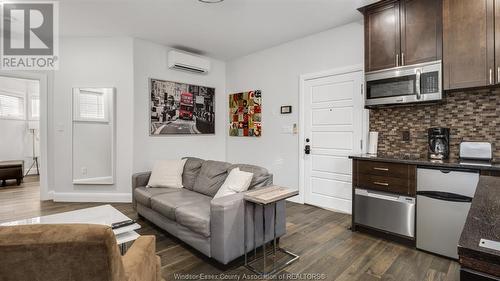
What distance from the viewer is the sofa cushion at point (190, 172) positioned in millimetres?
3328

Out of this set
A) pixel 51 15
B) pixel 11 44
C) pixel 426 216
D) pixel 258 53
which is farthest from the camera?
pixel 258 53

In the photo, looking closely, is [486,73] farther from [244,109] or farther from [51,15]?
[51,15]

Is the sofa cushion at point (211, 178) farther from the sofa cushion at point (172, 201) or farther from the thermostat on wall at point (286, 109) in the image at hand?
the thermostat on wall at point (286, 109)

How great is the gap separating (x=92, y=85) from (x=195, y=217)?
326 cm

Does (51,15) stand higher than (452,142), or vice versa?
(51,15)

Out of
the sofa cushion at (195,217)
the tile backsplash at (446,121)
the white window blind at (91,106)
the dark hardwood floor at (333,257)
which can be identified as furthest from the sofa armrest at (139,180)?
the tile backsplash at (446,121)

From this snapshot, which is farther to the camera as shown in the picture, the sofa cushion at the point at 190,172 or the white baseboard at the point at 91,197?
the white baseboard at the point at 91,197

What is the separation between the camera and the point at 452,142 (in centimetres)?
269

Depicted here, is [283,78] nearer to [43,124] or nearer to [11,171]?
[43,124]

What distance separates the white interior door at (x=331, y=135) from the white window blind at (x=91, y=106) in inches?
133

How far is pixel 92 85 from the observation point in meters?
4.14

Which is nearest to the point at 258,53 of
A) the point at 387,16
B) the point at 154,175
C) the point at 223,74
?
the point at 223,74

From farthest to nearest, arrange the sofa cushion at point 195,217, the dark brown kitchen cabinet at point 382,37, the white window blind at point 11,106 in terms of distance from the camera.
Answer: the white window blind at point 11,106 → the dark brown kitchen cabinet at point 382,37 → the sofa cushion at point 195,217

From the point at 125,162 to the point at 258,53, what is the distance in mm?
3053
